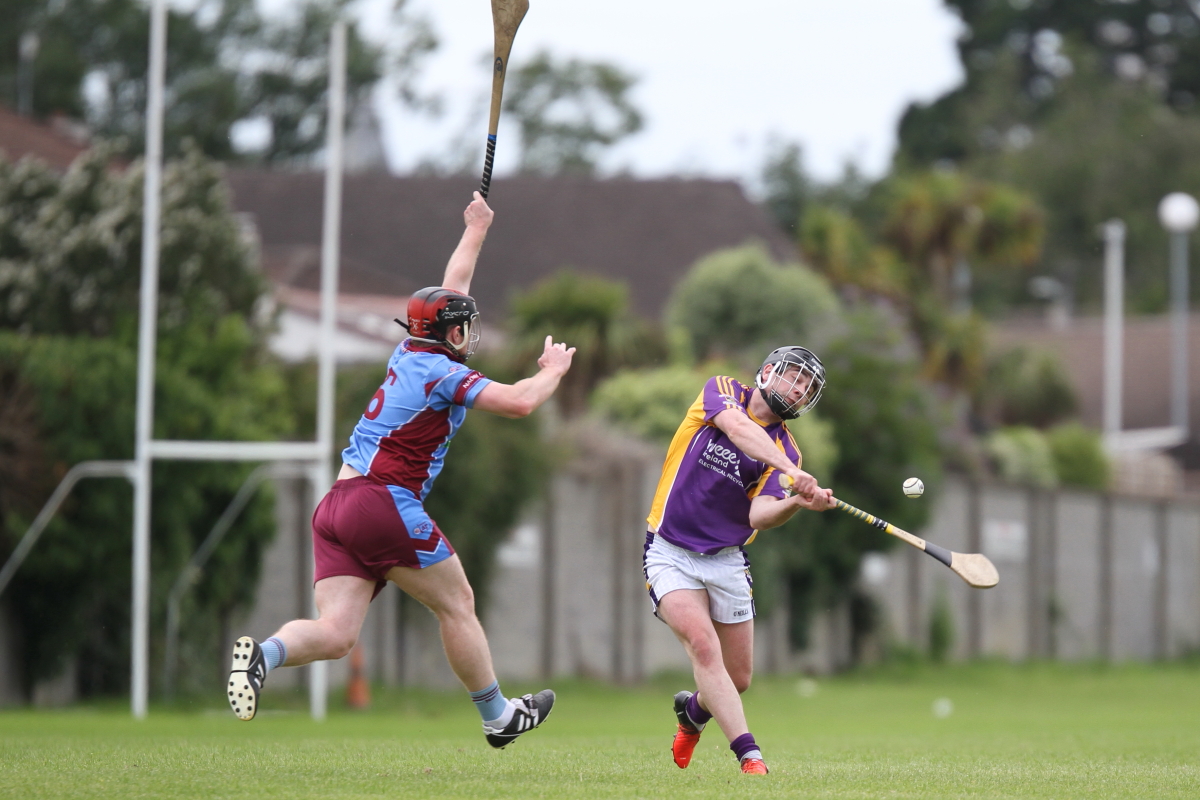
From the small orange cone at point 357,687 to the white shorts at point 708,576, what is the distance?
35.3 feet

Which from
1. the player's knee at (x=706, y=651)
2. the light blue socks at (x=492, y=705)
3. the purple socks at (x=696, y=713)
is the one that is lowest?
the purple socks at (x=696, y=713)

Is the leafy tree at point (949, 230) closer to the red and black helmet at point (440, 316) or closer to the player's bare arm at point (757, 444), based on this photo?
the player's bare arm at point (757, 444)

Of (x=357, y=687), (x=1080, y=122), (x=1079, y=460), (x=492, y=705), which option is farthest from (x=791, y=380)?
(x=1080, y=122)

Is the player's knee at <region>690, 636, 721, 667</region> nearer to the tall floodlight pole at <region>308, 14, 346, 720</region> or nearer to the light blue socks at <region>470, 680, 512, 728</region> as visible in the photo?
the light blue socks at <region>470, 680, 512, 728</region>

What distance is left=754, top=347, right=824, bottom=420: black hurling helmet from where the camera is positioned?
9.11 meters

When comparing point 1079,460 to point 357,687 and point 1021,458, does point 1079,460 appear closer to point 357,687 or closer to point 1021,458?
point 1021,458

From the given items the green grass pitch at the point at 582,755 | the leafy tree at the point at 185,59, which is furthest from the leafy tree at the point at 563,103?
the green grass pitch at the point at 582,755

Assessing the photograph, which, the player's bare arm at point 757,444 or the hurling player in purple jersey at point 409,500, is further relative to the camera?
the player's bare arm at point 757,444

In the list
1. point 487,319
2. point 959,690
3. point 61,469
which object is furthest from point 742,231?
point 61,469

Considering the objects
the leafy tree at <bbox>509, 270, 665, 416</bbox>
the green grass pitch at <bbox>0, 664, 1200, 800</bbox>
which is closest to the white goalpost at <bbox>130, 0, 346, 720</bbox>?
the green grass pitch at <bbox>0, 664, 1200, 800</bbox>

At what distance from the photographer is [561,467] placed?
23531 mm

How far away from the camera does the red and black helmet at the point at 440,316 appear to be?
28.0 feet

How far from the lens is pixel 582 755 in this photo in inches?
392

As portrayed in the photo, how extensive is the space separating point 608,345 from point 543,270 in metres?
12.4
